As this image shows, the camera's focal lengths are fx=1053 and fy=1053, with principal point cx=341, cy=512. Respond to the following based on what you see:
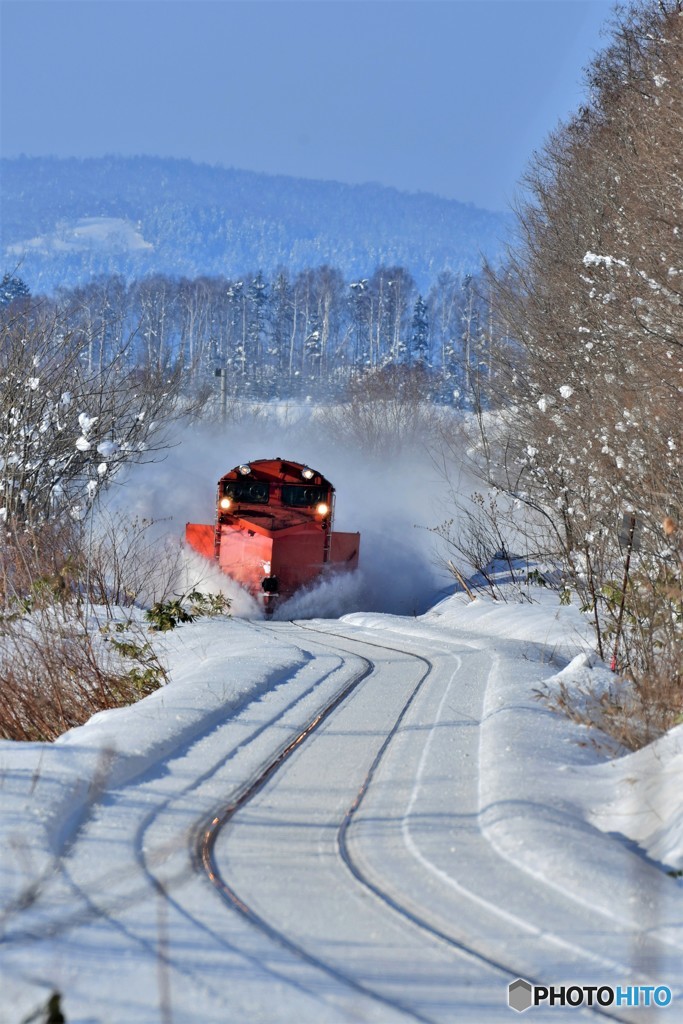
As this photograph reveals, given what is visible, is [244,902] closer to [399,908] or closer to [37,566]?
[399,908]

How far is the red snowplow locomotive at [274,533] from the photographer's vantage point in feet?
68.8

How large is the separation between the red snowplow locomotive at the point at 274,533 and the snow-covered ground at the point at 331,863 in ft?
40.0

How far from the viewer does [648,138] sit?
16516mm

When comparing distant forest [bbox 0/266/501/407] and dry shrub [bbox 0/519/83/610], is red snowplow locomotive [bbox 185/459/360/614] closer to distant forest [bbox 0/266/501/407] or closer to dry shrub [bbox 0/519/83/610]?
dry shrub [bbox 0/519/83/610]

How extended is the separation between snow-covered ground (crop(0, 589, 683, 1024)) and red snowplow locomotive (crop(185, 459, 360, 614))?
479 inches

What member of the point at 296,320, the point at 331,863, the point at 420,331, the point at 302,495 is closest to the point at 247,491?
the point at 302,495

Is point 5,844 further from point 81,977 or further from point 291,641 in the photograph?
point 291,641

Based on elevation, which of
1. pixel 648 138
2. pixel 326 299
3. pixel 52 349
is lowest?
pixel 52 349

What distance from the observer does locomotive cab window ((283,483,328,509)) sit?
22.3 m

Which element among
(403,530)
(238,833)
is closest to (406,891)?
(238,833)

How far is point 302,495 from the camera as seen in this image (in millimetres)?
22391

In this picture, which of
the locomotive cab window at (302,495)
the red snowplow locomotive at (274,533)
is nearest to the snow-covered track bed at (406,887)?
the red snowplow locomotive at (274,533)

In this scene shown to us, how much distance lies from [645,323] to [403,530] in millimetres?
20209

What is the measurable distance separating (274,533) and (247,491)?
1727 millimetres
